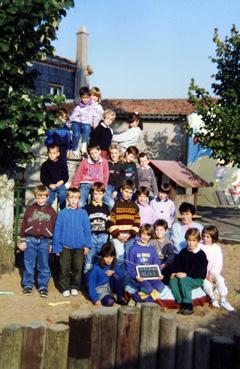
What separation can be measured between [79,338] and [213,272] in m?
3.56

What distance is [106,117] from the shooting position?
965 centimetres

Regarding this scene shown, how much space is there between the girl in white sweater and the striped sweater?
A: 105 centimetres

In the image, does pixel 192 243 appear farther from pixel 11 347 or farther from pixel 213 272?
pixel 11 347

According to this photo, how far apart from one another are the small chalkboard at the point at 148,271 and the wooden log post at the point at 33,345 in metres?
2.89

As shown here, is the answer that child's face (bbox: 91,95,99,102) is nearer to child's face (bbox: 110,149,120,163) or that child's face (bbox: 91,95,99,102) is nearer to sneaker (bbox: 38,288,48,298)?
child's face (bbox: 110,149,120,163)

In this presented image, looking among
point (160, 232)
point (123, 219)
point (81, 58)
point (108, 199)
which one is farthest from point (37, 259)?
point (81, 58)

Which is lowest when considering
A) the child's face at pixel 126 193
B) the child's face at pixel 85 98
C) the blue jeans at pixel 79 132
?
the child's face at pixel 126 193

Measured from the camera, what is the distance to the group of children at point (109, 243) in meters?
7.00

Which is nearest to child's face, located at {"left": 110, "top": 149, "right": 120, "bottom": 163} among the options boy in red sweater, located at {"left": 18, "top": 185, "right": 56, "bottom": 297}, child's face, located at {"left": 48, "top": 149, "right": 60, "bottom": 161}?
child's face, located at {"left": 48, "top": 149, "right": 60, "bottom": 161}

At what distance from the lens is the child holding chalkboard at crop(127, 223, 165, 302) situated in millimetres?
6934

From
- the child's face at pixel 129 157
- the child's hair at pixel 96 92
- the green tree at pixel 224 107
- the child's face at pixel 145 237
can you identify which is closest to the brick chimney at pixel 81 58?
the green tree at pixel 224 107

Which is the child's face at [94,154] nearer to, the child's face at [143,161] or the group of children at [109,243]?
the group of children at [109,243]

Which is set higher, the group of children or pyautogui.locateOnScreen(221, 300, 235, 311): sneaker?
the group of children

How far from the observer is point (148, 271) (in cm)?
691
